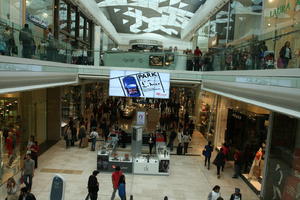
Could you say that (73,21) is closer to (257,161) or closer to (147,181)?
(147,181)

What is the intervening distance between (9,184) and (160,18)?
33.5 m

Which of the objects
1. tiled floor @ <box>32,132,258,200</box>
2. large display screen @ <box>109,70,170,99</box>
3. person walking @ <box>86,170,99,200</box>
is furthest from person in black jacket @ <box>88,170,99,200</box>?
large display screen @ <box>109,70,170,99</box>

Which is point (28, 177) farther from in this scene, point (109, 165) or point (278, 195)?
point (278, 195)

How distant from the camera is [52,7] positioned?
18.4 meters

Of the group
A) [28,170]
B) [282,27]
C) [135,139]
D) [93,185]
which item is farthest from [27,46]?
[282,27]

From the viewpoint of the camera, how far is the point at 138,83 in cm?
1559

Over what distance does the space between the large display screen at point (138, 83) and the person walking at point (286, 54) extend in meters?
8.77

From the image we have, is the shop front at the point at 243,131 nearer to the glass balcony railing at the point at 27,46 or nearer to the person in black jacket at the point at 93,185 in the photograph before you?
the person in black jacket at the point at 93,185

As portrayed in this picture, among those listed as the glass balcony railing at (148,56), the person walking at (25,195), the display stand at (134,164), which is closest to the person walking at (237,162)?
the display stand at (134,164)

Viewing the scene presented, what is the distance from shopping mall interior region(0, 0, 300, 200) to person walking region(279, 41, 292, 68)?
0.03m

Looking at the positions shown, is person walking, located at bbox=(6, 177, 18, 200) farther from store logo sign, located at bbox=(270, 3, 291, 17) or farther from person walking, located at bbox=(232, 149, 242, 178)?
store logo sign, located at bbox=(270, 3, 291, 17)

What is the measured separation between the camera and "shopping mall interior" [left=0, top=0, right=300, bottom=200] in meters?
7.92

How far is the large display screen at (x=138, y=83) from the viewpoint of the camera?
1546 centimetres

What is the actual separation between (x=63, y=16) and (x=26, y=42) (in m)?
12.4
